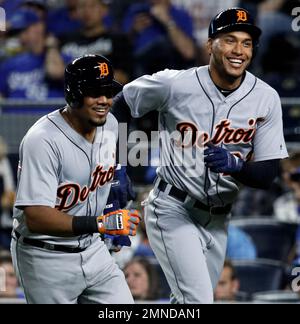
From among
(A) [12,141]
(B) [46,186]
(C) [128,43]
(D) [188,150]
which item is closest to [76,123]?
(B) [46,186]

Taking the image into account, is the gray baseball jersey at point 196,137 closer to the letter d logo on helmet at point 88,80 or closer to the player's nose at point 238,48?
the player's nose at point 238,48

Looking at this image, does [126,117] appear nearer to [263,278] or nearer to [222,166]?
[222,166]

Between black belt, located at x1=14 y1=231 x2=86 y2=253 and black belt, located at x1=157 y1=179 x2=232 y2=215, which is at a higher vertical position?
black belt, located at x1=157 y1=179 x2=232 y2=215

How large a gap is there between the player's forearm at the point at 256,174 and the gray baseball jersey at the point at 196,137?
7cm

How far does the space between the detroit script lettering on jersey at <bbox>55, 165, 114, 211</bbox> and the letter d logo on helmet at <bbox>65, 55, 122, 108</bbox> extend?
35cm

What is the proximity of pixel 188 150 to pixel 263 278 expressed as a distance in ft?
6.61

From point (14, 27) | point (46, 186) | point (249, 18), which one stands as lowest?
point (46, 186)

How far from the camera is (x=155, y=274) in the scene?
229 inches

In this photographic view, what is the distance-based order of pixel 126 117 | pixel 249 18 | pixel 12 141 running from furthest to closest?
pixel 12 141, pixel 126 117, pixel 249 18

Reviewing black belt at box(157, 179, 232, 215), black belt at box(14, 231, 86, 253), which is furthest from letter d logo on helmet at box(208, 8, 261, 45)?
black belt at box(14, 231, 86, 253)

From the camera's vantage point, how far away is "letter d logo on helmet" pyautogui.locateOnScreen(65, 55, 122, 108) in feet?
12.4

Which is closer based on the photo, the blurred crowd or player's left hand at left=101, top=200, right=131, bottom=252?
player's left hand at left=101, top=200, right=131, bottom=252

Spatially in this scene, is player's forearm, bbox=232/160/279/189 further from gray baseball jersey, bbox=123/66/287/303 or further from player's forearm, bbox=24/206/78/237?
player's forearm, bbox=24/206/78/237

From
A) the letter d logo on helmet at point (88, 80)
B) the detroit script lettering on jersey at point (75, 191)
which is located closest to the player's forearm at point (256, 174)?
the detroit script lettering on jersey at point (75, 191)
